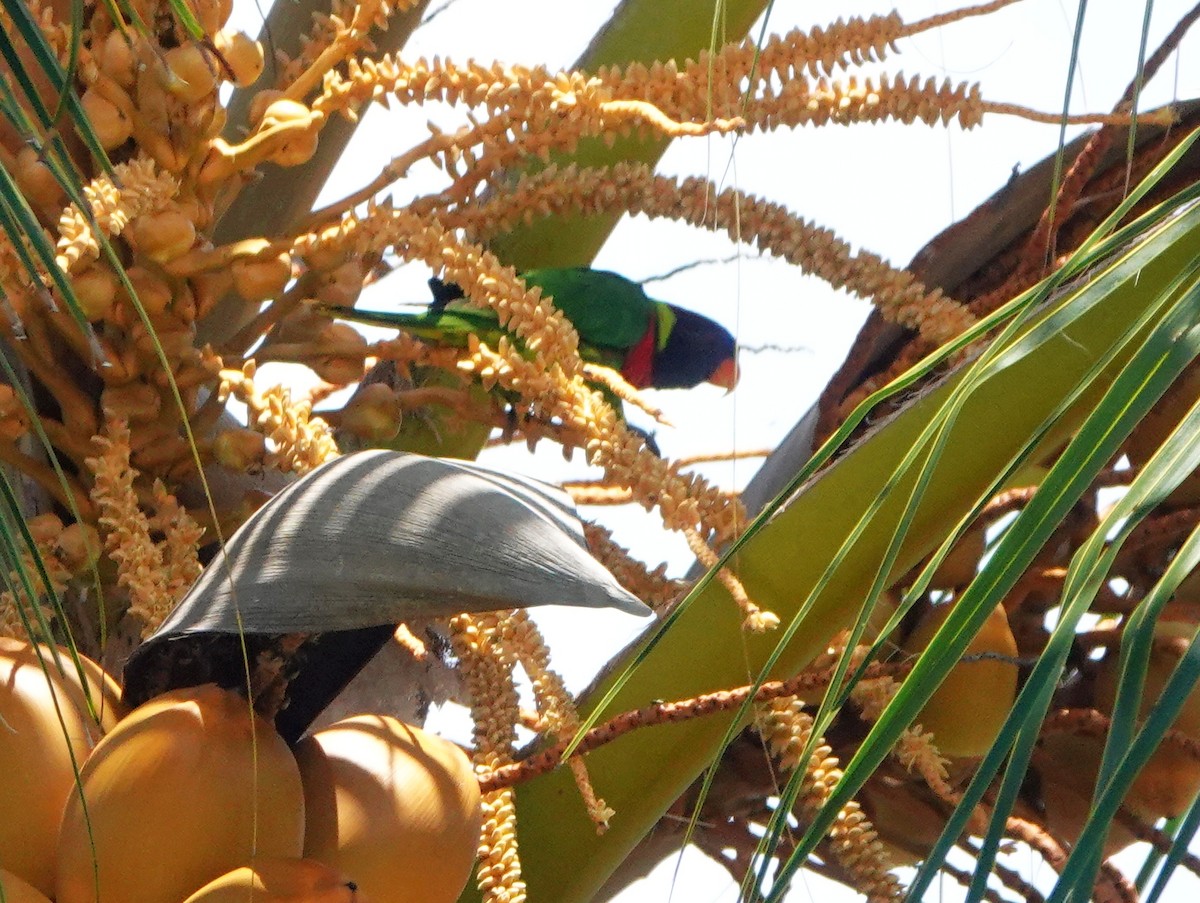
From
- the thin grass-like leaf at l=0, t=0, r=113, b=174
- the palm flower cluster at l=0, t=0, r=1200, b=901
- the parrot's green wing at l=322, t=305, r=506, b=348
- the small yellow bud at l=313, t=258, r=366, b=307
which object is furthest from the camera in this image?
the parrot's green wing at l=322, t=305, r=506, b=348

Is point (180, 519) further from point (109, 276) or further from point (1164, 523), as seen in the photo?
point (1164, 523)

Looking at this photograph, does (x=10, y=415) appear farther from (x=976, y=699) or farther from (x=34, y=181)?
(x=976, y=699)

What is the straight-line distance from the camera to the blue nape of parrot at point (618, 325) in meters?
1.34

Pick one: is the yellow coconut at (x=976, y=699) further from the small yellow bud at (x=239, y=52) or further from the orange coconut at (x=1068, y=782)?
the small yellow bud at (x=239, y=52)

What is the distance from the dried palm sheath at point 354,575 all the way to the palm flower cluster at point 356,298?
8 cm

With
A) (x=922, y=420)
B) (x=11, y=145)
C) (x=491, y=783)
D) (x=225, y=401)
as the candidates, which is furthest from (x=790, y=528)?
(x=11, y=145)

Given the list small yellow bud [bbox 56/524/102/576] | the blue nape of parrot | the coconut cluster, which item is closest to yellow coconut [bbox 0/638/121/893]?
the coconut cluster

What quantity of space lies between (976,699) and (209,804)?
19.1 inches

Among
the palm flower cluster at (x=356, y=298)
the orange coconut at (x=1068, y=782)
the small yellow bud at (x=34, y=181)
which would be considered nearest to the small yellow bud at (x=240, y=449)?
the palm flower cluster at (x=356, y=298)

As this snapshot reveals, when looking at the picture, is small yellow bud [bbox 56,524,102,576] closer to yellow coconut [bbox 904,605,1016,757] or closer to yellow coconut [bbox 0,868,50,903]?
yellow coconut [bbox 0,868,50,903]

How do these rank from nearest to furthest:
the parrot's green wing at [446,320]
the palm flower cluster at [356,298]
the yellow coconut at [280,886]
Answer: the yellow coconut at [280,886], the palm flower cluster at [356,298], the parrot's green wing at [446,320]

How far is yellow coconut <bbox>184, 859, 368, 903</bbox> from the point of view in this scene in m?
0.48

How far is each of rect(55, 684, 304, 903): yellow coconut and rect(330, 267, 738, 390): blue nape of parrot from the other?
441 millimetres

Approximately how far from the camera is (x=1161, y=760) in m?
0.83
